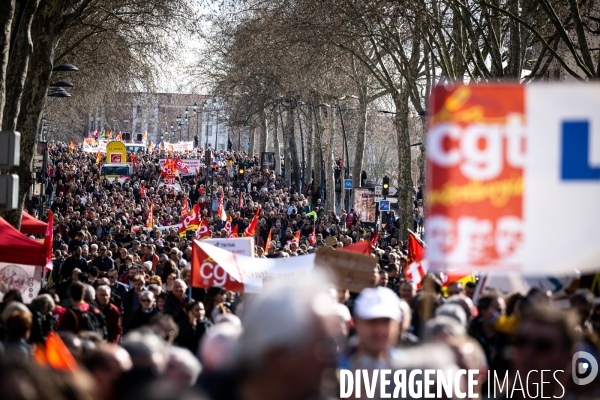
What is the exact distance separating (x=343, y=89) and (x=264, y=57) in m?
13.4

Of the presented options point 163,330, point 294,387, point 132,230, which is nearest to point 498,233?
point 294,387

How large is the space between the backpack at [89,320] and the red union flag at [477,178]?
16.5 ft

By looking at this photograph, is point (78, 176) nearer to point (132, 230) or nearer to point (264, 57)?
point (264, 57)

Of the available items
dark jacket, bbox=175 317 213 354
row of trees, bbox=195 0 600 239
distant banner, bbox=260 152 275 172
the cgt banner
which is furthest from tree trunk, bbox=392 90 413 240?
the cgt banner

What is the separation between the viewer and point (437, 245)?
4922 millimetres

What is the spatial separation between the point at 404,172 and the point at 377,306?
29.8 metres

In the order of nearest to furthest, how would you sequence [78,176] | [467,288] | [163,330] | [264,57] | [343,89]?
[163,330]
[467,288]
[264,57]
[343,89]
[78,176]

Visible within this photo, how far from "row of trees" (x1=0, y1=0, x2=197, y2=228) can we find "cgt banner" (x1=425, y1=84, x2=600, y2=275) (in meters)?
11.1

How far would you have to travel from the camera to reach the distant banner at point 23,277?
13695 mm

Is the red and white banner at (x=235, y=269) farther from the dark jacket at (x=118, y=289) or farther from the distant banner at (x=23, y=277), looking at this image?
the distant banner at (x=23, y=277)

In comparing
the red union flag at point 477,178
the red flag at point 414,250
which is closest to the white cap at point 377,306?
the red union flag at point 477,178

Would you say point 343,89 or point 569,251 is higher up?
point 343,89

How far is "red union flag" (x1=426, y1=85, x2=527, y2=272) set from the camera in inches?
192

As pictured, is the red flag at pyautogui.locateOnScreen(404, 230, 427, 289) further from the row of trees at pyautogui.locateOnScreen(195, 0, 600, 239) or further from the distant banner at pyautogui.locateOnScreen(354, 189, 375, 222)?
the distant banner at pyautogui.locateOnScreen(354, 189, 375, 222)
